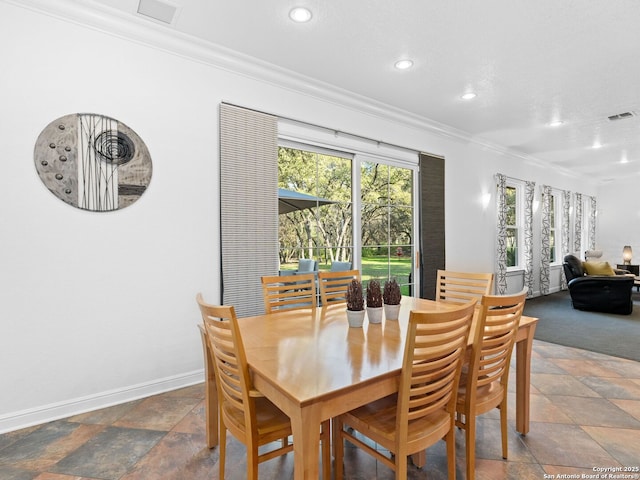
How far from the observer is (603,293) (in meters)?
5.41

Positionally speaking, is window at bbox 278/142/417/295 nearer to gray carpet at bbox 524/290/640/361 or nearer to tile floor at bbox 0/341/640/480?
tile floor at bbox 0/341/640/480

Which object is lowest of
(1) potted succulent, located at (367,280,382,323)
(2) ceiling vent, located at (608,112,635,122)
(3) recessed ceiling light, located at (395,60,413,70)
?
(1) potted succulent, located at (367,280,382,323)

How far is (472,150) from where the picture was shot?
549cm

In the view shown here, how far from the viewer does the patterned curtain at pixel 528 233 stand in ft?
22.1

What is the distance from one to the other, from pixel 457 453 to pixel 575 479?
55 centimetres

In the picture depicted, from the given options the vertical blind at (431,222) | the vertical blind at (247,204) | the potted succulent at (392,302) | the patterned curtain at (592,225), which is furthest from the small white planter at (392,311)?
the patterned curtain at (592,225)

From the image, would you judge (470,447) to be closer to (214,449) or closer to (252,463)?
(252,463)

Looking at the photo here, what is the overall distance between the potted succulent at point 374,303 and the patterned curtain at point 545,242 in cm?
665

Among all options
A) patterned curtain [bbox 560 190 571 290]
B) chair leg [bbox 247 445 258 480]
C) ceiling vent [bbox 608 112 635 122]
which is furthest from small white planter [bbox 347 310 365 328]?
patterned curtain [bbox 560 190 571 290]

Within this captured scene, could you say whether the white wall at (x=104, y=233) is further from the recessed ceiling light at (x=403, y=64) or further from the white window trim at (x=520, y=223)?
the white window trim at (x=520, y=223)

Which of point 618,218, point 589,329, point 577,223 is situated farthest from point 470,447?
point 618,218

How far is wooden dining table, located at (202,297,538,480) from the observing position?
115 centimetres

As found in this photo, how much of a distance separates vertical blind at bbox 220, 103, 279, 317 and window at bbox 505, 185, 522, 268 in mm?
5323

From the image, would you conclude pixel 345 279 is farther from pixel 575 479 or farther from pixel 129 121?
pixel 129 121
